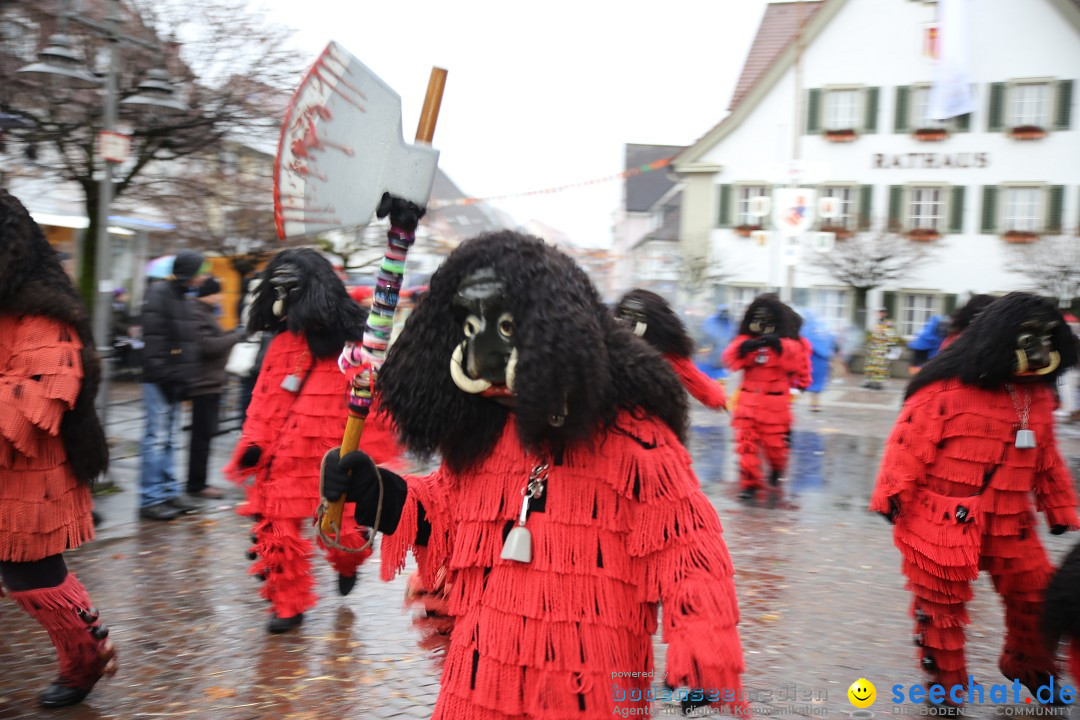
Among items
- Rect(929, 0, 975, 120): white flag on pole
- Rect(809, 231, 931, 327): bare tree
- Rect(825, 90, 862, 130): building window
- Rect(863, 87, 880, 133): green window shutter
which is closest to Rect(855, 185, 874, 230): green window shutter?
Rect(809, 231, 931, 327): bare tree

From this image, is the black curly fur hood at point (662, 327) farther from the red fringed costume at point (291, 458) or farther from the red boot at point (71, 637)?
the red boot at point (71, 637)

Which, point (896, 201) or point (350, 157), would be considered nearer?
point (350, 157)

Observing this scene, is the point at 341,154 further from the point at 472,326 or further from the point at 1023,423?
the point at 1023,423

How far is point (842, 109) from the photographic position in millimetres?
30172

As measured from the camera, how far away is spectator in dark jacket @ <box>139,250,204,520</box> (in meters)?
7.64

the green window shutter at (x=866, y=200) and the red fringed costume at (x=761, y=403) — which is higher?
the green window shutter at (x=866, y=200)

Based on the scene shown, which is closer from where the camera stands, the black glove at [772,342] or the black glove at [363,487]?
the black glove at [363,487]

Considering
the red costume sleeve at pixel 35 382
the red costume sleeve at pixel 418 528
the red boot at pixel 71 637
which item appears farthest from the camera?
the red boot at pixel 71 637

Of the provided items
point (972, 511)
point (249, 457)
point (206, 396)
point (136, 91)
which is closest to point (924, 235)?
point (136, 91)

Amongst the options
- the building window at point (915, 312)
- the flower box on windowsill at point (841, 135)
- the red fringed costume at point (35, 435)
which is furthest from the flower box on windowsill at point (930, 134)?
the red fringed costume at point (35, 435)

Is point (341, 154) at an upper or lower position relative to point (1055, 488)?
upper

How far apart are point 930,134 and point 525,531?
97.6 ft

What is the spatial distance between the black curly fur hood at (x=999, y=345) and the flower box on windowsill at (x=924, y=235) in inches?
1037

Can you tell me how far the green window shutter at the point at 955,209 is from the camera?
1139 inches
